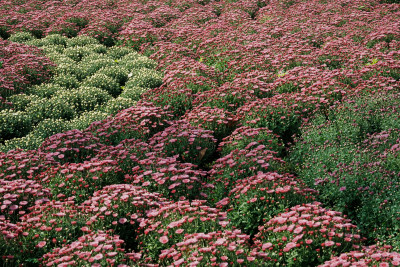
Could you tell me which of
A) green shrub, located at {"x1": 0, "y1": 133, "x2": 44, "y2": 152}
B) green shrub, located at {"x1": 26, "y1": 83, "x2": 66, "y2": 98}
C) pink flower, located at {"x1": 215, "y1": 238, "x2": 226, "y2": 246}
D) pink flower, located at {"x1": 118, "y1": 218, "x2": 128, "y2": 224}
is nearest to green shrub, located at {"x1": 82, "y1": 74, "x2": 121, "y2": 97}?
green shrub, located at {"x1": 26, "y1": 83, "x2": 66, "y2": 98}

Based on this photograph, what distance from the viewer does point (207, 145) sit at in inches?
301

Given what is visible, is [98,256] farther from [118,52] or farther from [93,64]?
[118,52]

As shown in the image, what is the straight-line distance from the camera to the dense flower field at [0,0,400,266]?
16.7ft

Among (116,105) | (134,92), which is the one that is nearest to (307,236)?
(116,105)

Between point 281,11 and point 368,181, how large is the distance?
10368 millimetres

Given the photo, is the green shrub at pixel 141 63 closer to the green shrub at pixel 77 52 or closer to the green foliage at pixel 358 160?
the green shrub at pixel 77 52

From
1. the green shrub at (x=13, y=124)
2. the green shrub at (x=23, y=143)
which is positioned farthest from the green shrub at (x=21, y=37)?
the green shrub at (x=23, y=143)

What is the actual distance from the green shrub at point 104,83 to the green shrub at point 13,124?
232 cm

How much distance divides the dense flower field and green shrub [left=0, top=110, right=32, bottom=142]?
43mm

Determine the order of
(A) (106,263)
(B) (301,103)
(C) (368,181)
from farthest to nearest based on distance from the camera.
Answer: (B) (301,103), (C) (368,181), (A) (106,263)

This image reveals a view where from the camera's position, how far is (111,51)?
13289 millimetres

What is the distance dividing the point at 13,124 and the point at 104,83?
109 inches

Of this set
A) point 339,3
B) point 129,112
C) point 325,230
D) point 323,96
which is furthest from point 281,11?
point 325,230

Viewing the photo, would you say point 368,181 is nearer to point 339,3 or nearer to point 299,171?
point 299,171
